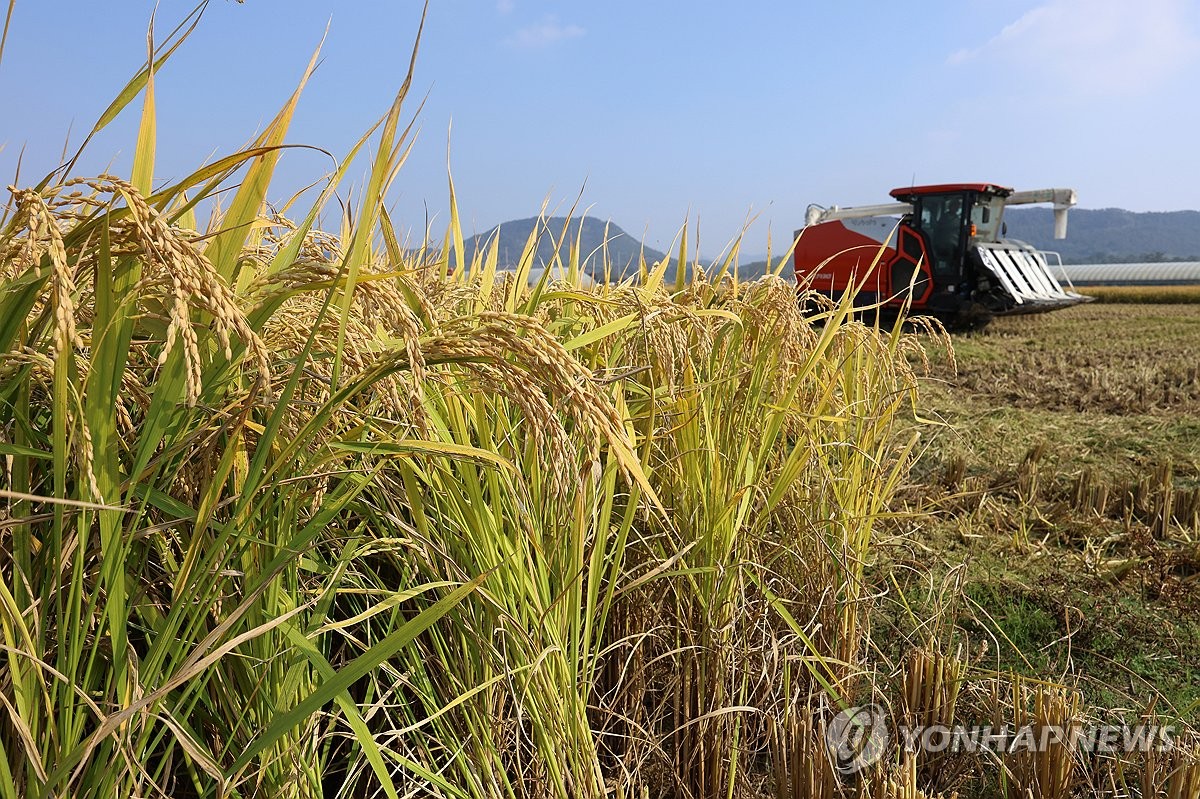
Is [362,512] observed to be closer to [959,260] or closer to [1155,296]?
[959,260]

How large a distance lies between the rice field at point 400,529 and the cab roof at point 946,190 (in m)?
12.3

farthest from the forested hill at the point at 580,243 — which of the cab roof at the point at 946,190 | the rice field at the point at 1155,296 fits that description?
the rice field at the point at 1155,296

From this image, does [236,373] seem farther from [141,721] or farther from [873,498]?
[873,498]

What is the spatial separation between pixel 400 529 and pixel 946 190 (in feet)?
45.3

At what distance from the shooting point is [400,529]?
4.63 ft

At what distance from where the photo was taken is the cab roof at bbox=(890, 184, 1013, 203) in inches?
523

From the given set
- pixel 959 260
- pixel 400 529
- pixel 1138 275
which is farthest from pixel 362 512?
pixel 1138 275

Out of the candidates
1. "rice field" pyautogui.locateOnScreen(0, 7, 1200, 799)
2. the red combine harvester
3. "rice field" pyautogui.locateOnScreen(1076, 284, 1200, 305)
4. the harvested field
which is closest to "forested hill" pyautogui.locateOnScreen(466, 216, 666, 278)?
"rice field" pyautogui.locateOnScreen(0, 7, 1200, 799)

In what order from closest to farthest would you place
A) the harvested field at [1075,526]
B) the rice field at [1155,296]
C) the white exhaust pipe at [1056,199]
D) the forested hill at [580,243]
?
the forested hill at [580,243], the harvested field at [1075,526], the white exhaust pipe at [1056,199], the rice field at [1155,296]

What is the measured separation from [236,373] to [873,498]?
1.72 m

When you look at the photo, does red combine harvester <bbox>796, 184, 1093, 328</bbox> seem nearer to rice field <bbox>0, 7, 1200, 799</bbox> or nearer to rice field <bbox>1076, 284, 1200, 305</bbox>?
rice field <bbox>1076, 284, 1200, 305</bbox>

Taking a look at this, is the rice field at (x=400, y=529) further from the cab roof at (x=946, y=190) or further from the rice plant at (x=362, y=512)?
the cab roof at (x=946, y=190)

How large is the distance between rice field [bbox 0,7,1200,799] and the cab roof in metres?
12.3

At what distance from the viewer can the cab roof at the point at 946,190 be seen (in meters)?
13.3
